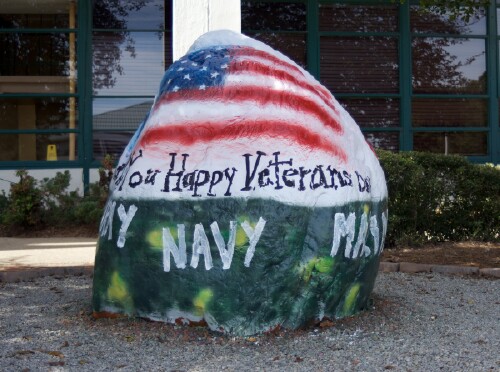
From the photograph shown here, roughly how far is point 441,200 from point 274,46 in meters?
5.19

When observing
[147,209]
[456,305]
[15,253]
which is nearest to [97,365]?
[147,209]

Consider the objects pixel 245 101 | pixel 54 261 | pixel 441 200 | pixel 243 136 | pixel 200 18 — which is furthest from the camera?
pixel 441 200

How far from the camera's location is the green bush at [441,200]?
9.62m

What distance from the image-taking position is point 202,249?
4.92 m

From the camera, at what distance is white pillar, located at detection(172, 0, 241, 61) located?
6.98 m

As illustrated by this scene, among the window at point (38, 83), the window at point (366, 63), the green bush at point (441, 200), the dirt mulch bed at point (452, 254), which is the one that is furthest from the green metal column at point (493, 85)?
the window at point (38, 83)

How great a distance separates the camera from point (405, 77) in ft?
45.9

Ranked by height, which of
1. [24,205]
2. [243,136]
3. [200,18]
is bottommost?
[24,205]

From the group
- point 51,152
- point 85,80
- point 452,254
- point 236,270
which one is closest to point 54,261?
point 51,152

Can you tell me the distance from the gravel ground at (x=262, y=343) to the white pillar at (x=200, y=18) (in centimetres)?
272

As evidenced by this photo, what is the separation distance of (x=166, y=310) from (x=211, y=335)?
371 millimetres

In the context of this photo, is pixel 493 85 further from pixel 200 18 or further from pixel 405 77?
pixel 200 18

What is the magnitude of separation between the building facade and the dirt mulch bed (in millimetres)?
4590

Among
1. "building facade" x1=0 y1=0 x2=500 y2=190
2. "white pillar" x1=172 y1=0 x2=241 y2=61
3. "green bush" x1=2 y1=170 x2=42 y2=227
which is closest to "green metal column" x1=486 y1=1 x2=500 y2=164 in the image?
"building facade" x1=0 y1=0 x2=500 y2=190
